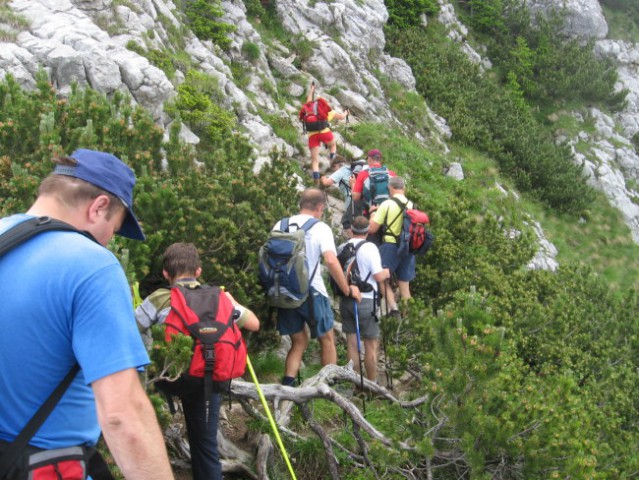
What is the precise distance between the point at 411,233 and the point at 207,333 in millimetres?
4870

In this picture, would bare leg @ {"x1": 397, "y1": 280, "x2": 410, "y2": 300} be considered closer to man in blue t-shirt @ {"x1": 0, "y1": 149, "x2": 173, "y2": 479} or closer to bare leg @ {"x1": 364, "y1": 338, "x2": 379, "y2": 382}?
bare leg @ {"x1": 364, "y1": 338, "x2": 379, "y2": 382}

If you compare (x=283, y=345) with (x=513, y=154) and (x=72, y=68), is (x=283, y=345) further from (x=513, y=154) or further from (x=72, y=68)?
(x=513, y=154)

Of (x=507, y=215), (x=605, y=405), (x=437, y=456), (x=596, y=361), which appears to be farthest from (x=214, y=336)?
(x=507, y=215)

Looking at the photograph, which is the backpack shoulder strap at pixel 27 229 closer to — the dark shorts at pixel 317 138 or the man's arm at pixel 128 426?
the man's arm at pixel 128 426

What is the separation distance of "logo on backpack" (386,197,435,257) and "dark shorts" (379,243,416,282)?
0.09 m

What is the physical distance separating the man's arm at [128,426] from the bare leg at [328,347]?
175 inches

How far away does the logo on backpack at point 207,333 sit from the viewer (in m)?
3.73

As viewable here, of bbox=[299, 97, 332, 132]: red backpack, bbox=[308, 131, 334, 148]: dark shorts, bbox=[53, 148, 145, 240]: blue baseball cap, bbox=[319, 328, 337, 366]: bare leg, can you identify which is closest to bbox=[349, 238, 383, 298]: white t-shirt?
bbox=[319, 328, 337, 366]: bare leg

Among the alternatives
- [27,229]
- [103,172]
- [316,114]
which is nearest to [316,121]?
[316,114]

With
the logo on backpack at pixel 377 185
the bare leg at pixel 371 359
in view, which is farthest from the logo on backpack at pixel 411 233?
the bare leg at pixel 371 359

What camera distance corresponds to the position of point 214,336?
12.3 ft

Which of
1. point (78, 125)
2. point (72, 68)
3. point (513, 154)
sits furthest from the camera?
point (513, 154)

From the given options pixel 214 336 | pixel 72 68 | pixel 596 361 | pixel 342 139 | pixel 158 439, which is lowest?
pixel 342 139

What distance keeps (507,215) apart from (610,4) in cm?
2341
